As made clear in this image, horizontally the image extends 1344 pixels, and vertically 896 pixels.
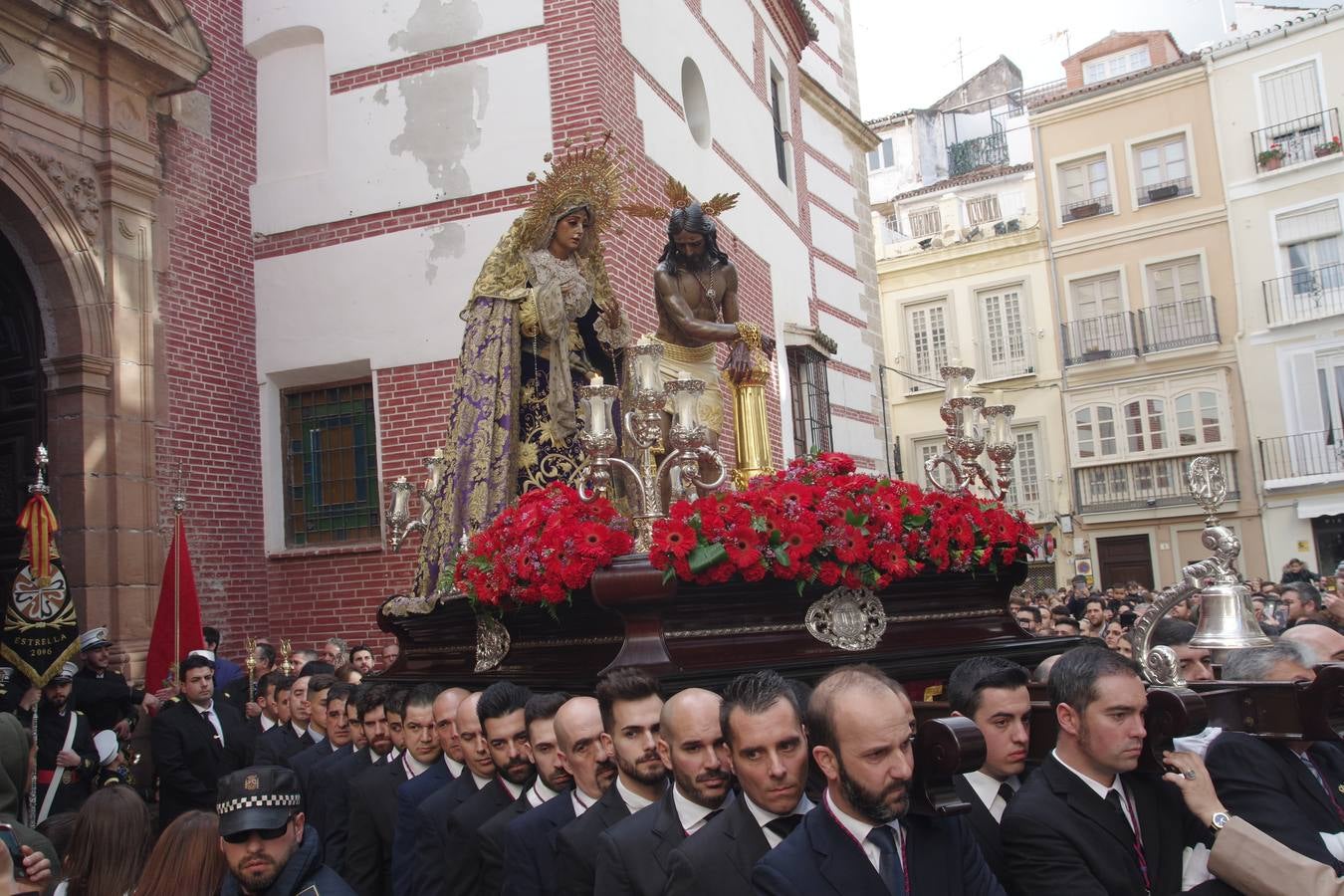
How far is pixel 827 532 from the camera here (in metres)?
4.93

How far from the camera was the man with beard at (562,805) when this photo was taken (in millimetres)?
3984

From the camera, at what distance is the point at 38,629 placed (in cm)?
806

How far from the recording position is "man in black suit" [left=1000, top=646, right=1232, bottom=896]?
10.1 ft

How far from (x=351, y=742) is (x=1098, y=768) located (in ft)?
14.3

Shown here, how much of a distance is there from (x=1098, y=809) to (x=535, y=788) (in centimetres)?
210

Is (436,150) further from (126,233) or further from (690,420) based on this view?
(690,420)

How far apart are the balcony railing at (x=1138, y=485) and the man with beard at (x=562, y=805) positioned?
82.0 feet

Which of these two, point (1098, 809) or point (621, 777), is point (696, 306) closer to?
point (621, 777)

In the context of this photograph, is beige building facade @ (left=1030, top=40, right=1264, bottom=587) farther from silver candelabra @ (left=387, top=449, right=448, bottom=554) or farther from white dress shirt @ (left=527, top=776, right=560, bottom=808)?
white dress shirt @ (left=527, top=776, right=560, bottom=808)

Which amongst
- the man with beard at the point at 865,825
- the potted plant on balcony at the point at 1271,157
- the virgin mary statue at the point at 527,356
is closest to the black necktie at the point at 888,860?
the man with beard at the point at 865,825

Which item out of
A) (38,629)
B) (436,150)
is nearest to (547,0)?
(436,150)

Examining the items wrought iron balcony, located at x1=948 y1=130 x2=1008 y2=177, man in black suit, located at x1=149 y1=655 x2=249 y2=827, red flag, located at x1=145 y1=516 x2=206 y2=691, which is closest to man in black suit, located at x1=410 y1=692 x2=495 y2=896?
man in black suit, located at x1=149 y1=655 x2=249 y2=827

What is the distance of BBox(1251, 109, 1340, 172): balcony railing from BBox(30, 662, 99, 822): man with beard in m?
26.4

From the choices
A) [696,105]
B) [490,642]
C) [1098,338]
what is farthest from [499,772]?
[1098,338]
